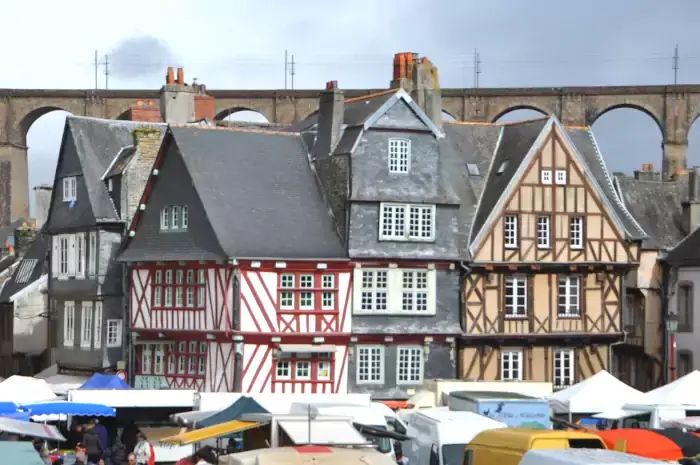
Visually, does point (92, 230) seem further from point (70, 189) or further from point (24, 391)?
point (24, 391)

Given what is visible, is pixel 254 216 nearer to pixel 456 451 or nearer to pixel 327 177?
pixel 327 177

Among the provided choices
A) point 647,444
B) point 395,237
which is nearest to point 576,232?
point 395,237

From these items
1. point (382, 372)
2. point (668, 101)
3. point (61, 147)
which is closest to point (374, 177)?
point (382, 372)

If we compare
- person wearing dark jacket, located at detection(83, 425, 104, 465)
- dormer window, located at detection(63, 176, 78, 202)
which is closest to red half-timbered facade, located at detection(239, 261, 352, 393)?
dormer window, located at detection(63, 176, 78, 202)

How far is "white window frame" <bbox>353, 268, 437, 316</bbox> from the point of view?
40.4m

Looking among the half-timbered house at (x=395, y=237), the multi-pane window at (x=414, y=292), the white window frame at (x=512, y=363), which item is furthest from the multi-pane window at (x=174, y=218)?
the white window frame at (x=512, y=363)

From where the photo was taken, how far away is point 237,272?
127ft

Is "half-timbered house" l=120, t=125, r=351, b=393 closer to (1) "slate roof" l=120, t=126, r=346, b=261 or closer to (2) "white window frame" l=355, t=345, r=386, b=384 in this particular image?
(1) "slate roof" l=120, t=126, r=346, b=261

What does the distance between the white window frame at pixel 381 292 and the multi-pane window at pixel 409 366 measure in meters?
1.00

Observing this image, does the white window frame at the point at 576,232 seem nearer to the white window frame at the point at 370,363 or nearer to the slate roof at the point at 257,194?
the white window frame at the point at 370,363

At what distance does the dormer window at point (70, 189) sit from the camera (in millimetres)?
45956

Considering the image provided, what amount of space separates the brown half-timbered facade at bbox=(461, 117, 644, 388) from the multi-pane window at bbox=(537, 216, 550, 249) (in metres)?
0.03

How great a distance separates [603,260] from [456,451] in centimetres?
1775

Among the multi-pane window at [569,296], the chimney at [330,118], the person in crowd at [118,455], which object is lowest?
the person in crowd at [118,455]
